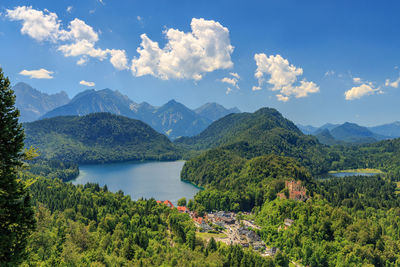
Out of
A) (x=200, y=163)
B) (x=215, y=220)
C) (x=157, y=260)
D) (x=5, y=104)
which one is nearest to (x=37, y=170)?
(x=200, y=163)

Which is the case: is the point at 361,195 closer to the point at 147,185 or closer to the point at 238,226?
the point at 238,226

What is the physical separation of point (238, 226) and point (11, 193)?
65267 millimetres

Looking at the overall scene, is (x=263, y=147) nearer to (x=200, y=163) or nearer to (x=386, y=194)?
(x=200, y=163)

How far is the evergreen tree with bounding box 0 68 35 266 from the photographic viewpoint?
51.2ft

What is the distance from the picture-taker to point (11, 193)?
1598 cm

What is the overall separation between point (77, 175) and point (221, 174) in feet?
326

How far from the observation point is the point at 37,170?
6063 inches

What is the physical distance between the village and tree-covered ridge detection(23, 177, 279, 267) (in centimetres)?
650

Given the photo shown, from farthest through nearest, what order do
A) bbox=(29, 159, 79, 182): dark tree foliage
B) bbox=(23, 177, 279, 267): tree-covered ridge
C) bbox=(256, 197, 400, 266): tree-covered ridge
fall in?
bbox=(29, 159, 79, 182): dark tree foliage, bbox=(256, 197, 400, 266): tree-covered ridge, bbox=(23, 177, 279, 267): tree-covered ridge

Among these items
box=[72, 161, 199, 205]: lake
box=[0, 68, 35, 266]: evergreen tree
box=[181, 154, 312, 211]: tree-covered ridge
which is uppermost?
box=[0, 68, 35, 266]: evergreen tree

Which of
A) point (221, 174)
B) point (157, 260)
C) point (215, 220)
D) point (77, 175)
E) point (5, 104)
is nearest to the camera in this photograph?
point (5, 104)

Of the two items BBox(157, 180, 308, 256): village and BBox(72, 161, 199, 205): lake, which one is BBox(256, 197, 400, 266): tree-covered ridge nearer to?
BBox(157, 180, 308, 256): village

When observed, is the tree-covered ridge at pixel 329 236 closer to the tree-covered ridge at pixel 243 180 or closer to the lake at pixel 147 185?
the tree-covered ridge at pixel 243 180

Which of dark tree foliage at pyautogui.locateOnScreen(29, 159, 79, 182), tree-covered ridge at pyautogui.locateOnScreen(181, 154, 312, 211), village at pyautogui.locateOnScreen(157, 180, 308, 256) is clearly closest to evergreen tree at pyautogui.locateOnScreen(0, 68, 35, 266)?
village at pyautogui.locateOnScreen(157, 180, 308, 256)
